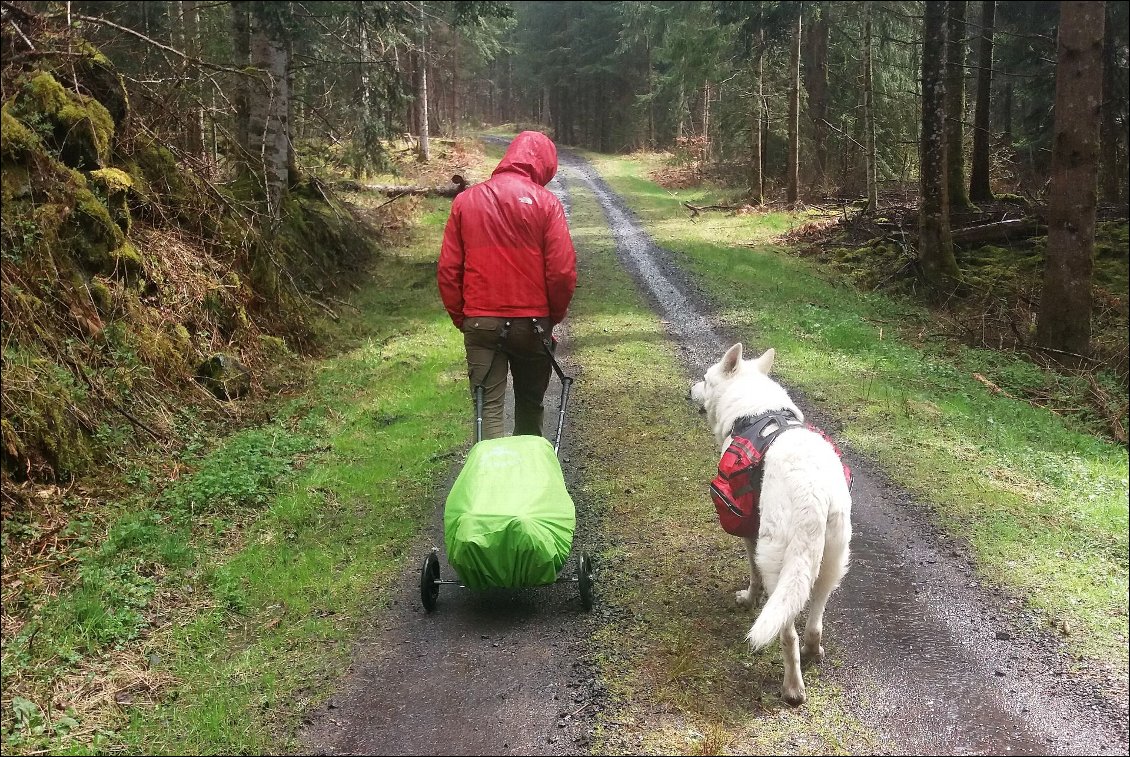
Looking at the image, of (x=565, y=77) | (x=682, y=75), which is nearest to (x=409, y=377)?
(x=682, y=75)

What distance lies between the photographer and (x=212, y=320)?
8781mm

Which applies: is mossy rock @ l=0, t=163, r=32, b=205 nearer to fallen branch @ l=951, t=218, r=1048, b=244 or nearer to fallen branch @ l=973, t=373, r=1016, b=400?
fallen branch @ l=973, t=373, r=1016, b=400

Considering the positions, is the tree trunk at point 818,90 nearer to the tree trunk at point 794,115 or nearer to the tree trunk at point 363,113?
the tree trunk at point 794,115

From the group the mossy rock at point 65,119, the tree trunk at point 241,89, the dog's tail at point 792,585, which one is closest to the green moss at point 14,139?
the mossy rock at point 65,119

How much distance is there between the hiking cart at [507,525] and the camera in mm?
4234

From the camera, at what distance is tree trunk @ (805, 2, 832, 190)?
25.1 metres

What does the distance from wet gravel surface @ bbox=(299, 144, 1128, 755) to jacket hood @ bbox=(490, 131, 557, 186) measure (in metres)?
2.74

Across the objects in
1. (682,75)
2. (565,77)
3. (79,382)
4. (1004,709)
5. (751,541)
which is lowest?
(1004,709)

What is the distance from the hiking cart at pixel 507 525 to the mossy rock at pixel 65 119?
5819mm

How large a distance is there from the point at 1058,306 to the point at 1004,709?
25.3ft

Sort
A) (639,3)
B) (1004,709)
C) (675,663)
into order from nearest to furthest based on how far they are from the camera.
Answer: (1004,709), (675,663), (639,3)

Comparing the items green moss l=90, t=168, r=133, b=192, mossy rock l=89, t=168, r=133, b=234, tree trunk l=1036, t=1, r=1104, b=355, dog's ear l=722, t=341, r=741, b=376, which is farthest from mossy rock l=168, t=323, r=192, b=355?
tree trunk l=1036, t=1, r=1104, b=355

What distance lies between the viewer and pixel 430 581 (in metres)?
4.62

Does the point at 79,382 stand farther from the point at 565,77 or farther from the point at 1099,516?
the point at 565,77
